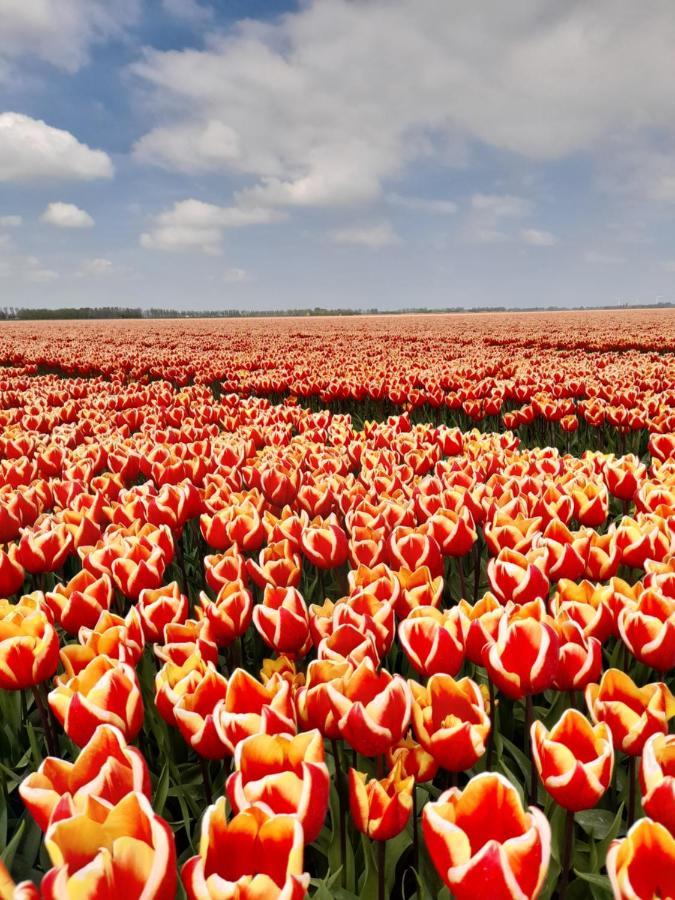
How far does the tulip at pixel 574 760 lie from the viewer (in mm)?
1375

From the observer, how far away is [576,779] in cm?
138

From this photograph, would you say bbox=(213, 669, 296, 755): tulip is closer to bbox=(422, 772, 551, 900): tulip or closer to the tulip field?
the tulip field

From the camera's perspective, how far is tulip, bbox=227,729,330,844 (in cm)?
121

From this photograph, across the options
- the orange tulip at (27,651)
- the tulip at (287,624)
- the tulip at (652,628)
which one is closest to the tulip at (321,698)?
the tulip at (287,624)

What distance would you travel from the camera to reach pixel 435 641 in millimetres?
1811

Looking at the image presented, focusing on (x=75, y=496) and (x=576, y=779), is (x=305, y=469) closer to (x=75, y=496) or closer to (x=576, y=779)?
(x=75, y=496)

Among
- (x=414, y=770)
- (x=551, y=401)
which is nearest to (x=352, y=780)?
(x=414, y=770)

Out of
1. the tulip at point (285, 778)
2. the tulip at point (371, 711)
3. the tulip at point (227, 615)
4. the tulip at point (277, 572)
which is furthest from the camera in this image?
the tulip at point (277, 572)

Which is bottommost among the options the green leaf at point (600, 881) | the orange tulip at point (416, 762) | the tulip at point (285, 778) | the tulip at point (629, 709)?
the green leaf at point (600, 881)

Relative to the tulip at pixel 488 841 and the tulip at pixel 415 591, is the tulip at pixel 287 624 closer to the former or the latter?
the tulip at pixel 415 591

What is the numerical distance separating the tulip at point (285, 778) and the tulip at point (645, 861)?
51cm

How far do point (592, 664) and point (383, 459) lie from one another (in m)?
2.94

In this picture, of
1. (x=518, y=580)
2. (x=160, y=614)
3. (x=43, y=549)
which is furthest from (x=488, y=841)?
(x=43, y=549)

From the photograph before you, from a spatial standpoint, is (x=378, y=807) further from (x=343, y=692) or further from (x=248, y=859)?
(x=248, y=859)
